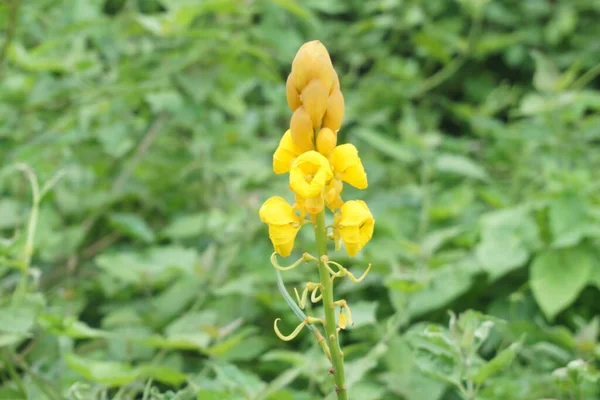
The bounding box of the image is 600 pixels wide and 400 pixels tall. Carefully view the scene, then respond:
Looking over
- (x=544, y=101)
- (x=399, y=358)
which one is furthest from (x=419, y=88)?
(x=399, y=358)

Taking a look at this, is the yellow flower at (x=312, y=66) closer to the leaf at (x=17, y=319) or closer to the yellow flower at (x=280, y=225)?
the yellow flower at (x=280, y=225)

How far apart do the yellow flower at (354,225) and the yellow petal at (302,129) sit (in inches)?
3.1

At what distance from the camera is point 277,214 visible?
732 millimetres

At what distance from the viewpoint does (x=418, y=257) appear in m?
1.55

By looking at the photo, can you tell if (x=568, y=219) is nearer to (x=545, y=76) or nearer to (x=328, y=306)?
(x=545, y=76)

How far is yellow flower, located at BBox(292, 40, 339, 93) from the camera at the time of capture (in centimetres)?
72

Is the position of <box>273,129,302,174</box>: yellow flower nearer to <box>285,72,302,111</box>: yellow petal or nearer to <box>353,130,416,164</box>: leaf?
<box>285,72,302,111</box>: yellow petal

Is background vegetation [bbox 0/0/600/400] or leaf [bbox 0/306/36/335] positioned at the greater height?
leaf [bbox 0/306/36/335]

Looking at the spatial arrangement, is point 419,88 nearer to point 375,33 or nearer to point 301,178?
point 375,33

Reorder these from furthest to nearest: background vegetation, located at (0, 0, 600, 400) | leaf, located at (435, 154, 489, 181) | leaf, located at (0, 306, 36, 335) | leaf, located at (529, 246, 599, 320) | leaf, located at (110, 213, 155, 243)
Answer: leaf, located at (435, 154, 489, 181), leaf, located at (110, 213, 155, 243), leaf, located at (529, 246, 599, 320), background vegetation, located at (0, 0, 600, 400), leaf, located at (0, 306, 36, 335)

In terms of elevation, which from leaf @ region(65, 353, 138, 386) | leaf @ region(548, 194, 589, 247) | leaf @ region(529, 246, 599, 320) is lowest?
leaf @ region(529, 246, 599, 320)

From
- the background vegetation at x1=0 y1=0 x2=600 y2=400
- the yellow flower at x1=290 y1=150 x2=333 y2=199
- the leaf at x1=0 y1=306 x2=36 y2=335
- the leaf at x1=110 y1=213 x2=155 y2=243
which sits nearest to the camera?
the yellow flower at x1=290 y1=150 x2=333 y2=199

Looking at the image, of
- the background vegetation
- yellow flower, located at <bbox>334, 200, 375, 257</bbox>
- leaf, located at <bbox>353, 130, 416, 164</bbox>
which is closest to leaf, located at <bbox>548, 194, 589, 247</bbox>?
the background vegetation

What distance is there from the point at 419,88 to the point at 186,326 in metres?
1.58
